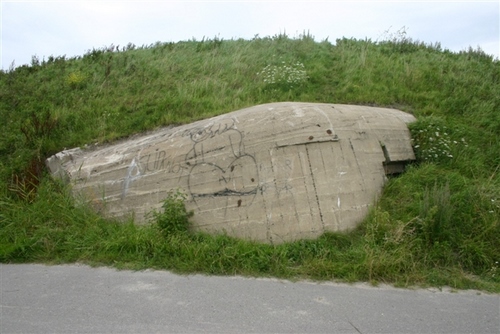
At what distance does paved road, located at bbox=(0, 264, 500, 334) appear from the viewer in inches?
158

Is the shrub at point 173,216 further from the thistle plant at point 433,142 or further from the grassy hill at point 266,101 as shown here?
the thistle plant at point 433,142

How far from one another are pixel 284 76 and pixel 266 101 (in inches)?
41.8

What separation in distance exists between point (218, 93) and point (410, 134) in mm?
4128

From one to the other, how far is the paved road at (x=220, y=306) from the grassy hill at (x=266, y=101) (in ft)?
1.11

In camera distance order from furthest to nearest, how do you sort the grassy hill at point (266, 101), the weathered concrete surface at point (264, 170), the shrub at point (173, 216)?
1. the weathered concrete surface at point (264, 170)
2. the shrub at point (173, 216)
3. the grassy hill at point (266, 101)

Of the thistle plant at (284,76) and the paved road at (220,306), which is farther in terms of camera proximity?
the thistle plant at (284,76)

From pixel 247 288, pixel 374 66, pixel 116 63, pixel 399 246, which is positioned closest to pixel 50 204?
pixel 247 288

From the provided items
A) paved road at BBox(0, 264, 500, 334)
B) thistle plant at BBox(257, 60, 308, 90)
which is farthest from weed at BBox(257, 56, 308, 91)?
paved road at BBox(0, 264, 500, 334)

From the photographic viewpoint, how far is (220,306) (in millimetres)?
4379

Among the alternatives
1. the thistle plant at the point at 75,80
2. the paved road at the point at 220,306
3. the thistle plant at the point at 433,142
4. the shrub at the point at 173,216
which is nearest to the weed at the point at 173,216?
the shrub at the point at 173,216

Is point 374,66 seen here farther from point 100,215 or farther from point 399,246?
point 100,215

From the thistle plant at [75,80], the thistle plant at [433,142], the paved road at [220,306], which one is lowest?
the paved road at [220,306]

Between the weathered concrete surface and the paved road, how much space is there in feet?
4.19

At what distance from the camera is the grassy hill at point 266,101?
5.42m
